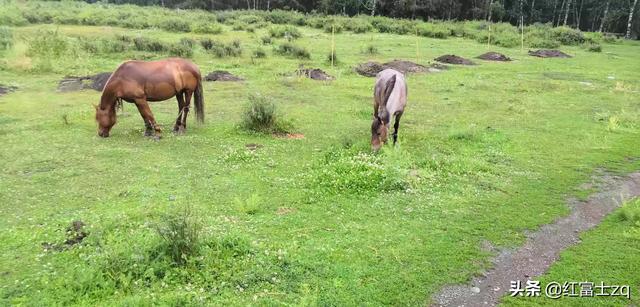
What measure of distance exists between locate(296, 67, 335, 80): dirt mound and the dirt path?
12470mm

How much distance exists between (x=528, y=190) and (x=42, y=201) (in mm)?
8424

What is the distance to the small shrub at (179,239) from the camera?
5.89m

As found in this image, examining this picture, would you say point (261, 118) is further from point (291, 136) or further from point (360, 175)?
point (360, 175)

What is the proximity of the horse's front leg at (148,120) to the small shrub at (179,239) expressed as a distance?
5.95 meters

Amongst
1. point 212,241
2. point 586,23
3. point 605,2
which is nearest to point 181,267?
point 212,241

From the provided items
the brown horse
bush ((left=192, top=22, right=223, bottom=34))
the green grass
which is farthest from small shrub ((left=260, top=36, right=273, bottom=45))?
the green grass

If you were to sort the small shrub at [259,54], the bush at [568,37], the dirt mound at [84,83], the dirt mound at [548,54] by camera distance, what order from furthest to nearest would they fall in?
1. the bush at [568,37]
2. the dirt mound at [548,54]
3. the small shrub at [259,54]
4. the dirt mound at [84,83]

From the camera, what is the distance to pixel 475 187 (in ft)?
29.4

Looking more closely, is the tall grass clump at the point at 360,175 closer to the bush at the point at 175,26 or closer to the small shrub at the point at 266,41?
the small shrub at the point at 266,41

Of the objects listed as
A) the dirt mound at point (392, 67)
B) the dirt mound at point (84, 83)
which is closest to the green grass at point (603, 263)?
the dirt mound at point (392, 67)

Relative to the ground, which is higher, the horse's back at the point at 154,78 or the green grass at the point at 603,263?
the horse's back at the point at 154,78

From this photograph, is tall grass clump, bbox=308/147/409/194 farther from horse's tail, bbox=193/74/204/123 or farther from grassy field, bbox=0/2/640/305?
horse's tail, bbox=193/74/204/123

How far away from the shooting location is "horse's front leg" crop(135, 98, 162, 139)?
11258 mm

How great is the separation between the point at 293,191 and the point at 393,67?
587 inches
